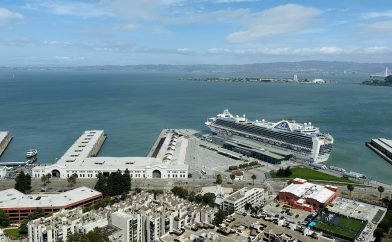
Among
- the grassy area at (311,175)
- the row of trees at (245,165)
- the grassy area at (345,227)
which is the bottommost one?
the grassy area at (345,227)

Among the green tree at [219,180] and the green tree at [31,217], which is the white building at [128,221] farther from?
the green tree at [219,180]

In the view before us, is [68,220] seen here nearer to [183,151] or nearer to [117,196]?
[117,196]

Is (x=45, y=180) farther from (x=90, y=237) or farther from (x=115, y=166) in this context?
(x=90, y=237)

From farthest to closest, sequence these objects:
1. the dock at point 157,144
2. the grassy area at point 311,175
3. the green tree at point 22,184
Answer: the dock at point 157,144 → the grassy area at point 311,175 → the green tree at point 22,184

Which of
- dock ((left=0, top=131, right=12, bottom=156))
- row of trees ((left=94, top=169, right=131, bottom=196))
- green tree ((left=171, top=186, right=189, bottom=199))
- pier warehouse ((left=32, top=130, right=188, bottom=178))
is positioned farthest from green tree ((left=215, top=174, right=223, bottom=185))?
dock ((left=0, top=131, right=12, bottom=156))

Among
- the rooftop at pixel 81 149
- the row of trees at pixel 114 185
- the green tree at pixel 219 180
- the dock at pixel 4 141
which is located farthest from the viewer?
the dock at pixel 4 141

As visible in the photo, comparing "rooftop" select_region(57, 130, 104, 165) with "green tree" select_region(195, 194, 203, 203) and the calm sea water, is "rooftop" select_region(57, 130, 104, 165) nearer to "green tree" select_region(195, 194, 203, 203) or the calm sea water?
the calm sea water

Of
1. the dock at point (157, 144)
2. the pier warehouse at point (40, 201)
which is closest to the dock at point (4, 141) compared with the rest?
the dock at point (157, 144)

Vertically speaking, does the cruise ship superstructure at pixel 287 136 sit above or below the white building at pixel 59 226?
above
